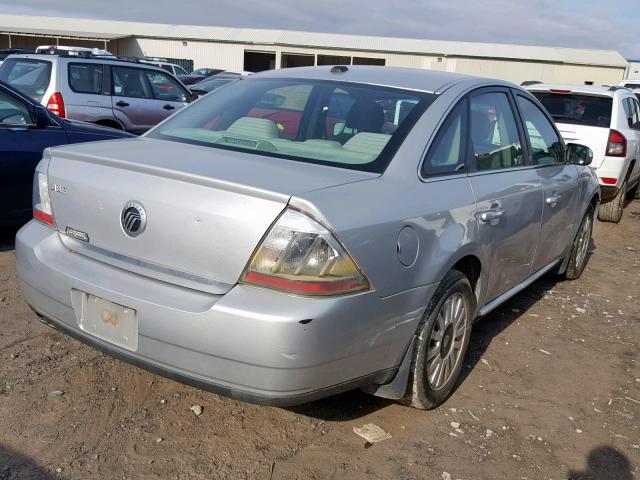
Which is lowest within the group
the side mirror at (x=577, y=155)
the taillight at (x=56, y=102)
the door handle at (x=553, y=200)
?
the taillight at (x=56, y=102)

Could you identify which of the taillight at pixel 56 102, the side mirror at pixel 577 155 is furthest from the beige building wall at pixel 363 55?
the side mirror at pixel 577 155

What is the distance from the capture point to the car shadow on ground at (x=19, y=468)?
2.56m

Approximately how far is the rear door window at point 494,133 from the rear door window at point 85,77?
6.81 m

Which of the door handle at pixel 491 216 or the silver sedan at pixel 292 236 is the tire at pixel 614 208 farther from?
the door handle at pixel 491 216

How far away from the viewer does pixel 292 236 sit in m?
2.35

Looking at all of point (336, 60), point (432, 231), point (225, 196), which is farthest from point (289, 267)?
point (336, 60)

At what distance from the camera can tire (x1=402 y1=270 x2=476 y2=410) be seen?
9.70 ft

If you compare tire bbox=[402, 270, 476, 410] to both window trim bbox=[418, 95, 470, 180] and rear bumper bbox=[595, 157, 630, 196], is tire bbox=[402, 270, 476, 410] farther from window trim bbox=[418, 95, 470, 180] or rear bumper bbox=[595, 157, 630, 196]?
rear bumper bbox=[595, 157, 630, 196]

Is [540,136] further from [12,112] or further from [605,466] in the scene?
[12,112]

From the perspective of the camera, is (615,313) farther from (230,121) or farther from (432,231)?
(230,121)

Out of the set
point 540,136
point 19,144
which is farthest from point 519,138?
point 19,144

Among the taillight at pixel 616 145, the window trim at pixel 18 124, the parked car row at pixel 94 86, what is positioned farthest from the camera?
the parked car row at pixel 94 86

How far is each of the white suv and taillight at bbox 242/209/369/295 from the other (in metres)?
6.64

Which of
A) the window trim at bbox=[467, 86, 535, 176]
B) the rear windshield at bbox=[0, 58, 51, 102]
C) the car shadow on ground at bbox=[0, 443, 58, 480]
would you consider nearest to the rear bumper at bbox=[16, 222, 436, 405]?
the car shadow on ground at bbox=[0, 443, 58, 480]
